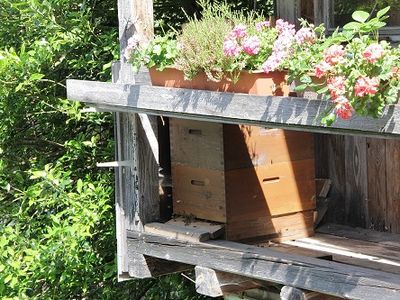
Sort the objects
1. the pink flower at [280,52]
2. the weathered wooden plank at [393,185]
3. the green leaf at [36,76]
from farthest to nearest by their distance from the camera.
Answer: the green leaf at [36,76]
the weathered wooden plank at [393,185]
the pink flower at [280,52]

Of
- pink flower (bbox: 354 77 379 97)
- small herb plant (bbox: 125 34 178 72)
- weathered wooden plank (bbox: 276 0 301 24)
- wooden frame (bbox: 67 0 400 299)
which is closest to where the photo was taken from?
pink flower (bbox: 354 77 379 97)

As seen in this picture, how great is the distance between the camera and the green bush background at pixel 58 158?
659 cm

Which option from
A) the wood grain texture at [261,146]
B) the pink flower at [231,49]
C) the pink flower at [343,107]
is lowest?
the wood grain texture at [261,146]

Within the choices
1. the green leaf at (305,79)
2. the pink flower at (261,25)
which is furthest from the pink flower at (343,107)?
the pink flower at (261,25)

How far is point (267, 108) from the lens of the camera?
4305 mm

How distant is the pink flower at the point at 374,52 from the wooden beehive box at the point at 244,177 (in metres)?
1.59

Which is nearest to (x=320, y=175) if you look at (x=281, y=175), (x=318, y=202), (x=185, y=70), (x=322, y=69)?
(x=318, y=202)

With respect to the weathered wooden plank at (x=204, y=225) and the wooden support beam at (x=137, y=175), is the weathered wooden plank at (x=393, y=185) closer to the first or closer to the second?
the weathered wooden plank at (x=204, y=225)

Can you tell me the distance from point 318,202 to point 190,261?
1155mm

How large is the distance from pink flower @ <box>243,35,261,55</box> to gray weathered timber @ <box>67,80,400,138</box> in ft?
0.65

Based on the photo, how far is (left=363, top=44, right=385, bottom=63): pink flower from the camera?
146 inches

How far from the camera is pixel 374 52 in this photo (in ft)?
12.2

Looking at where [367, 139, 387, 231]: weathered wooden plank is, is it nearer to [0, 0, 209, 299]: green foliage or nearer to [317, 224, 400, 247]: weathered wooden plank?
[317, 224, 400, 247]: weathered wooden plank

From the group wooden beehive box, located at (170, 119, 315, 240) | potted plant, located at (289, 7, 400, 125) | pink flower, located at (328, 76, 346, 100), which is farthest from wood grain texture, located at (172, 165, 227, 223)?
pink flower, located at (328, 76, 346, 100)
